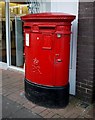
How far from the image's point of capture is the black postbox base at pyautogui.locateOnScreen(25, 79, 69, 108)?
3.55m

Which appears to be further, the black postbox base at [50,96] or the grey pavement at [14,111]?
the black postbox base at [50,96]

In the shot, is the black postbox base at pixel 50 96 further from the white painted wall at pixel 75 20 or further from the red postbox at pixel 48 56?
the white painted wall at pixel 75 20

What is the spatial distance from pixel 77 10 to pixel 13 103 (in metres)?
2.06

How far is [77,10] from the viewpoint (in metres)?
3.78

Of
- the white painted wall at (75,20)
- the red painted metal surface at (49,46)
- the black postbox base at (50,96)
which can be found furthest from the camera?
the white painted wall at (75,20)

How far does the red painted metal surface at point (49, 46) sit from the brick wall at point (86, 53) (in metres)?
0.37

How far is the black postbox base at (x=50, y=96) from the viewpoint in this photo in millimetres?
3547

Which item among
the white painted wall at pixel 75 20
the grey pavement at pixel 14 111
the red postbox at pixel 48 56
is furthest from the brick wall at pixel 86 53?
the grey pavement at pixel 14 111

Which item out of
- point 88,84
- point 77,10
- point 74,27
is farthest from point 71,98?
point 77,10

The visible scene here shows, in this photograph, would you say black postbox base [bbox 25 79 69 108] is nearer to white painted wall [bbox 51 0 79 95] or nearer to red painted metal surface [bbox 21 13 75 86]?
red painted metal surface [bbox 21 13 75 86]

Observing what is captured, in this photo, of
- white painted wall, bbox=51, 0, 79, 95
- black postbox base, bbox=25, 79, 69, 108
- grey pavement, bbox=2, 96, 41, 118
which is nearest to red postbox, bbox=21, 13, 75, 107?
black postbox base, bbox=25, 79, 69, 108

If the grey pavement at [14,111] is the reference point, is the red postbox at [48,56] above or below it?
above

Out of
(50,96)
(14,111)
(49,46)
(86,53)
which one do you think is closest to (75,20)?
(86,53)

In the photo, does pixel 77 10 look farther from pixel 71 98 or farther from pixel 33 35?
pixel 71 98
